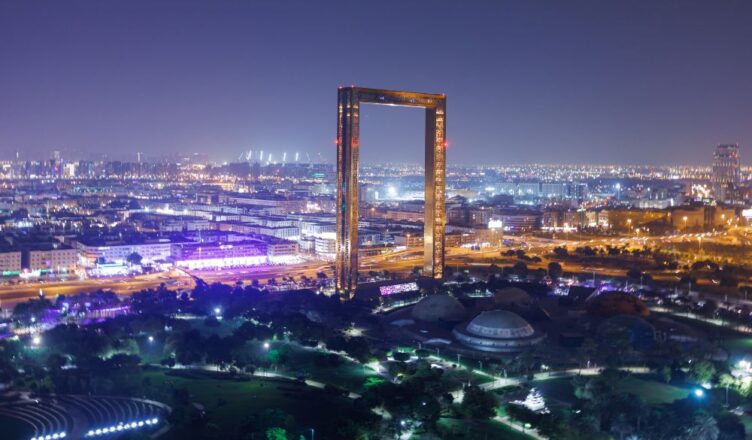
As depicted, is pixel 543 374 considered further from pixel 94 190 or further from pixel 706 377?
pixel 94 190

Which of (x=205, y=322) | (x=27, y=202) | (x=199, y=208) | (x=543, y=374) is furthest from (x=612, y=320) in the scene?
(x=27, y=202)

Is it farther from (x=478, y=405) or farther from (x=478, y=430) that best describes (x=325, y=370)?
(x=478, y=430)

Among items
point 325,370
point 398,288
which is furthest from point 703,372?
point 398,288

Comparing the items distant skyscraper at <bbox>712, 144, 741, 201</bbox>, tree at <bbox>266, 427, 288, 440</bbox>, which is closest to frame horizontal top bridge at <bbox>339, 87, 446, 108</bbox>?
tree at <bbox>266, 427, 288, 440</bbox>

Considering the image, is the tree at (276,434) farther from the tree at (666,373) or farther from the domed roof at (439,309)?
the domed roof at (439,309)

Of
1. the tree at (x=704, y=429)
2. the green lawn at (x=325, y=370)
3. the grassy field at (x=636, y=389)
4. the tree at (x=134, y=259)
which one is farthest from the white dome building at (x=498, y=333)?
the tree at (x=134, y=259)

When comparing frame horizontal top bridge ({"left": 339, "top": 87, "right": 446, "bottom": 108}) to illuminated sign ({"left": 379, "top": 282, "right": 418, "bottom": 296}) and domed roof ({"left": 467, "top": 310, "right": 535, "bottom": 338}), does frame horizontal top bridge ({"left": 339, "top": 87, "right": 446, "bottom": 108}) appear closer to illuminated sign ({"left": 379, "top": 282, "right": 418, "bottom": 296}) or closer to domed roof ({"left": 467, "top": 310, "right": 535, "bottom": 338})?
illuminated sign ({"left": 379, "top": 282, "right": 418, "bottom": 296})
